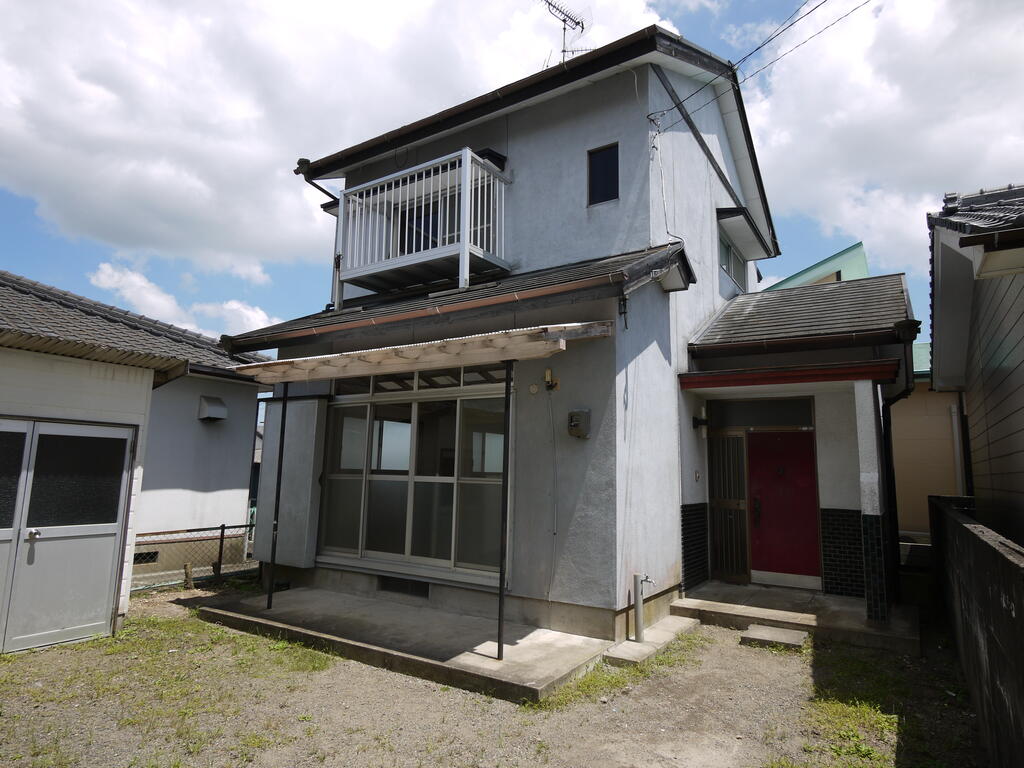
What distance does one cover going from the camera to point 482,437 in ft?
22.7

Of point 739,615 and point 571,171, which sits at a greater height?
point 571,171

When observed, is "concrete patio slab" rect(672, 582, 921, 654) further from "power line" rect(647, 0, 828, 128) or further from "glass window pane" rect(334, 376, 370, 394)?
"power line" rect(647, 0, 828, 128)

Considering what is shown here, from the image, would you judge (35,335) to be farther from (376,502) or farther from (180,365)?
(376,502)

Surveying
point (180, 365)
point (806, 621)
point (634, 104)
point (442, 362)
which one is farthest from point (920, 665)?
point (180, 365)

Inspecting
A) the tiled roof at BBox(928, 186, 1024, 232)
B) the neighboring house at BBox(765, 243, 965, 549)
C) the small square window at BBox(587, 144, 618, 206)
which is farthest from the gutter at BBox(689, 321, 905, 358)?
the neighboring house at BBox(765, 243, 965, 549)

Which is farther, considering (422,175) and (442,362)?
(422,175)

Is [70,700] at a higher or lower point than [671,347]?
lower

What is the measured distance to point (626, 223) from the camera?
7.88m

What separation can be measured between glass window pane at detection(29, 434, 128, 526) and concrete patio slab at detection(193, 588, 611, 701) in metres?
1.80

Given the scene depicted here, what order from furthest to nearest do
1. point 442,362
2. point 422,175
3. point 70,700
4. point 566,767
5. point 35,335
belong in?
point 422,175
point 442,362
point 35,335
point 70,700
point 566,767

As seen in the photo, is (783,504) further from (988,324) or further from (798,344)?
(988,324)

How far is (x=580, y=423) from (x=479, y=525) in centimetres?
176

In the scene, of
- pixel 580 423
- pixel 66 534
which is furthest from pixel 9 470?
pixel 580 423

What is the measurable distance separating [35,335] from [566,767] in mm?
5749
